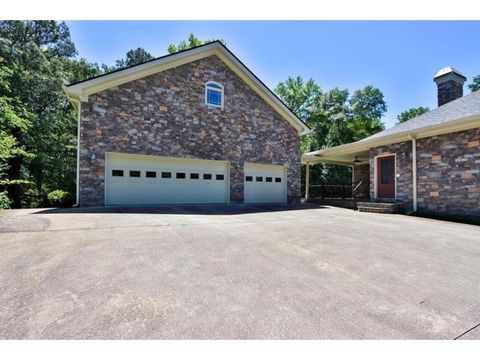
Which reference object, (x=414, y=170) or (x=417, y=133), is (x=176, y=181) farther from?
(x=417, y=133)

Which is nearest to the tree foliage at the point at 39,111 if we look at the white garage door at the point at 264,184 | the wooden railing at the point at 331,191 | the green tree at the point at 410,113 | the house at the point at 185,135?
the house at the point at 185,135

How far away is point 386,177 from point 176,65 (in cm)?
1021

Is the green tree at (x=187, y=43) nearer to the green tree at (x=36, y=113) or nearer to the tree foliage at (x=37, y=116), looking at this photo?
the tree foliage at (x=37, y=116)

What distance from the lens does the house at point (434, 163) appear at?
8086 millimetres

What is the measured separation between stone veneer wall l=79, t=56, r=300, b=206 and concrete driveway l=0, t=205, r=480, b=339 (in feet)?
15.3

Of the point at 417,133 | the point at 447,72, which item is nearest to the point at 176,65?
the point at 417,133

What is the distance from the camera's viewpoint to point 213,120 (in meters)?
11.3

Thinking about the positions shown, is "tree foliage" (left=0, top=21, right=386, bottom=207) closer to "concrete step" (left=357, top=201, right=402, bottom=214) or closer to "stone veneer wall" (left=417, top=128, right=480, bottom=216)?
"concrete step" (left=357, top=201, right=402, bottom=214)

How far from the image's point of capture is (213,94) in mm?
11445

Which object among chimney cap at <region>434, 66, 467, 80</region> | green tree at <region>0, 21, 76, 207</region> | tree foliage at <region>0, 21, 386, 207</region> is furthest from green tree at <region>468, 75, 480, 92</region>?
green tree at <region>0, 21, 76, 207</region>

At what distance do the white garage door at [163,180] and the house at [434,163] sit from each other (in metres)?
6.53

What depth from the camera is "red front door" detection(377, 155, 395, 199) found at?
35.0 feet
